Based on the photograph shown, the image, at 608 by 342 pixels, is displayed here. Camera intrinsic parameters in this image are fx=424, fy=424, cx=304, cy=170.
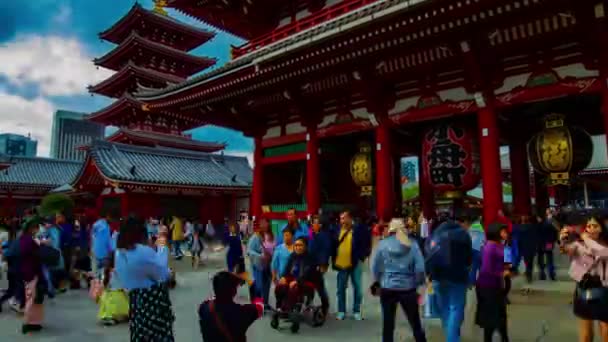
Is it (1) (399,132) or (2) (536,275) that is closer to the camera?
(2) (536,275)

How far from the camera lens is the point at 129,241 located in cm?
401

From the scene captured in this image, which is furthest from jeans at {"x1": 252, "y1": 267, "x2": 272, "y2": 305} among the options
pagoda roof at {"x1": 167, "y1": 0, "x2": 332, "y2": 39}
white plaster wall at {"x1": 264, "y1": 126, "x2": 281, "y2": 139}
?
pagoda roof at {"x1": 167, "y1": 0, "x2": 332, "y2": 39}

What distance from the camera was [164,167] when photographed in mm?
25203

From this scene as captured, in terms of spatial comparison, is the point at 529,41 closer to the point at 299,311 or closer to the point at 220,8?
the point at 299,311

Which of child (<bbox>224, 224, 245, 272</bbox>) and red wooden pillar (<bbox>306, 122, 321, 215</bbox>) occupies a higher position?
red wooden pillar (<bbox>306, 122, 321, 215</bbox>)

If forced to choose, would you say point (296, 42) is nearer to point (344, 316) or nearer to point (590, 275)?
point (344, 316)

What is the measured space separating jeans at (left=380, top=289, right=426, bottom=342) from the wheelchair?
1617 millimetres

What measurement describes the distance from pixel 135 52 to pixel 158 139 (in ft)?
23.3

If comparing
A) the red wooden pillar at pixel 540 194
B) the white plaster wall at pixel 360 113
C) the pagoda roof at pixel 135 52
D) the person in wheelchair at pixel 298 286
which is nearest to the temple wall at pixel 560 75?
the white plaster wall at pixel 360 113

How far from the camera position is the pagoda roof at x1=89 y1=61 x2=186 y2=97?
103 ft

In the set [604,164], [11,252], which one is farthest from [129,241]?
[604,164]

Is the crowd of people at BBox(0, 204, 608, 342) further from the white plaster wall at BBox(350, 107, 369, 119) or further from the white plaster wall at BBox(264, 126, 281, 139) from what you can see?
the white plaster wall at BBox(264, 126, 281, 139)

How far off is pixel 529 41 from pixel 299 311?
314 inches

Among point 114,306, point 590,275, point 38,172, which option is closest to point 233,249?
point 114,306
